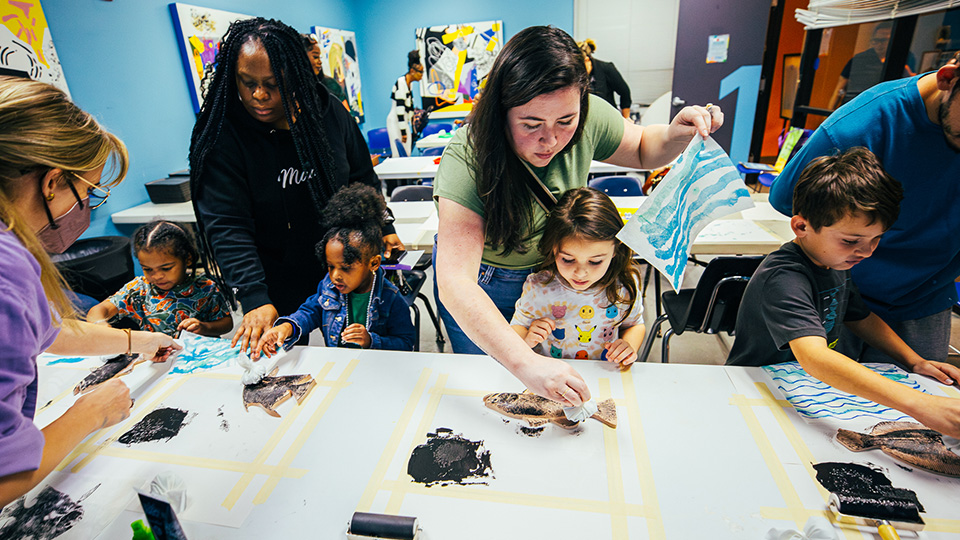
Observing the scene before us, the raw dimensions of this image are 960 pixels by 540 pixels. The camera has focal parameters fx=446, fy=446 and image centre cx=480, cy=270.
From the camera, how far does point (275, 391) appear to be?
3.61ft

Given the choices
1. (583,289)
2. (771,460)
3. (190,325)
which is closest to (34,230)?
(190,325)

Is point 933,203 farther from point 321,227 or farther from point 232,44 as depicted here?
point 232,44

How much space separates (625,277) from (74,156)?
1.24 metres

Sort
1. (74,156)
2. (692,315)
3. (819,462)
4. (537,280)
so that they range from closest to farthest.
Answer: (74,156)
(819,462)
(537,280)
(692,315)

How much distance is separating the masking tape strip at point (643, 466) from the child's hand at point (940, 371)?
0.72 meters

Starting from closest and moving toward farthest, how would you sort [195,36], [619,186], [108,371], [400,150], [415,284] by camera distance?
[108,371]
[415,284]
[619,186]
[195,36]
[400,150]

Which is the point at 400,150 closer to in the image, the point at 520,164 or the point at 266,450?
the point at 520,164

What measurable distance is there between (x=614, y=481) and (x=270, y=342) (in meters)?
0.98

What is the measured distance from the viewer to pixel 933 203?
1137 mm

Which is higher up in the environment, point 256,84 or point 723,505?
point 256,84

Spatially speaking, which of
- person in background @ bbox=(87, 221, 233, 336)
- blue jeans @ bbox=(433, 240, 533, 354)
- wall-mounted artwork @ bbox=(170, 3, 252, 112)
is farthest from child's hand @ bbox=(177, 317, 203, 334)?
wall-mounted artwork @ bbox=(170, 3, 252, 112)

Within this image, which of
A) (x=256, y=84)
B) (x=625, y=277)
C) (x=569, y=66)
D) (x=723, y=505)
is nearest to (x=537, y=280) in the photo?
(x=625, y=277)

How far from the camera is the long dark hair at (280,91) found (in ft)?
4.19

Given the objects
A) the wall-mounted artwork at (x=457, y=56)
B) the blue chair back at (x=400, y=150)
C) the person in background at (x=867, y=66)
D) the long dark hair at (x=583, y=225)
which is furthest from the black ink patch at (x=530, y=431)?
the wall-mounted artwork at (x=457, y=56)
